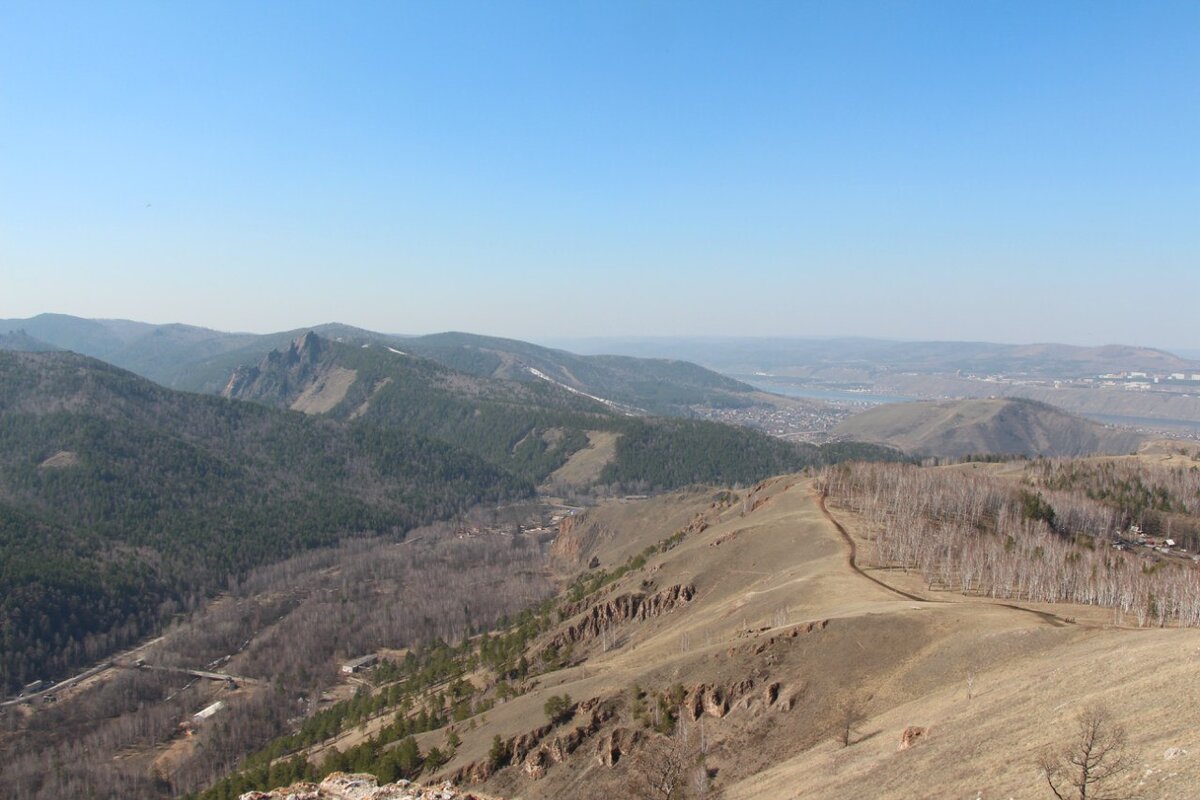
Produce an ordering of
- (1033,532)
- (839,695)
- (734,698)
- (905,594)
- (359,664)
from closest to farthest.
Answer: (839,695), (734,698), (905,594), (1033,532), (359,664)

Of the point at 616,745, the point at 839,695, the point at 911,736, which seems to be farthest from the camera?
the point at 616,745

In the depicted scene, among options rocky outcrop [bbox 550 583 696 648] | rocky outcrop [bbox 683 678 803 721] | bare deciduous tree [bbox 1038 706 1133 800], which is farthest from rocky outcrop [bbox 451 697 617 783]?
bare deciduous tree [bbox 1038 706 1133 800]

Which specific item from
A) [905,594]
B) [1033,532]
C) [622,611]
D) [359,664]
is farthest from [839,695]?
[359,664]

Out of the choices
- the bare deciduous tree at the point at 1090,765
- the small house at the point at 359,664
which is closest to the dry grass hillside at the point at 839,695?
the bare deciduous tree at the point at 1090,765

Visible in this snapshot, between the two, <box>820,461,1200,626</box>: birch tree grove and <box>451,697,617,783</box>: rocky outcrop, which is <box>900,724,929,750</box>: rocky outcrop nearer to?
<box>451,697,617,783</box>: rocky outcrop

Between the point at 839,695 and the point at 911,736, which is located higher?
the point at 911,736

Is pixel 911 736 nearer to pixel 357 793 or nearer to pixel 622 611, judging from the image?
pixel 357 793

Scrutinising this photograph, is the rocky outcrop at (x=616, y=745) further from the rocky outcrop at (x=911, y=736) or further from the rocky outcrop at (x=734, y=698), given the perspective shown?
the rocky outcrop at (x=911, y=736)

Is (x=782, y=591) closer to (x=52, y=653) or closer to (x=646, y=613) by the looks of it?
(x=646, y=613)
